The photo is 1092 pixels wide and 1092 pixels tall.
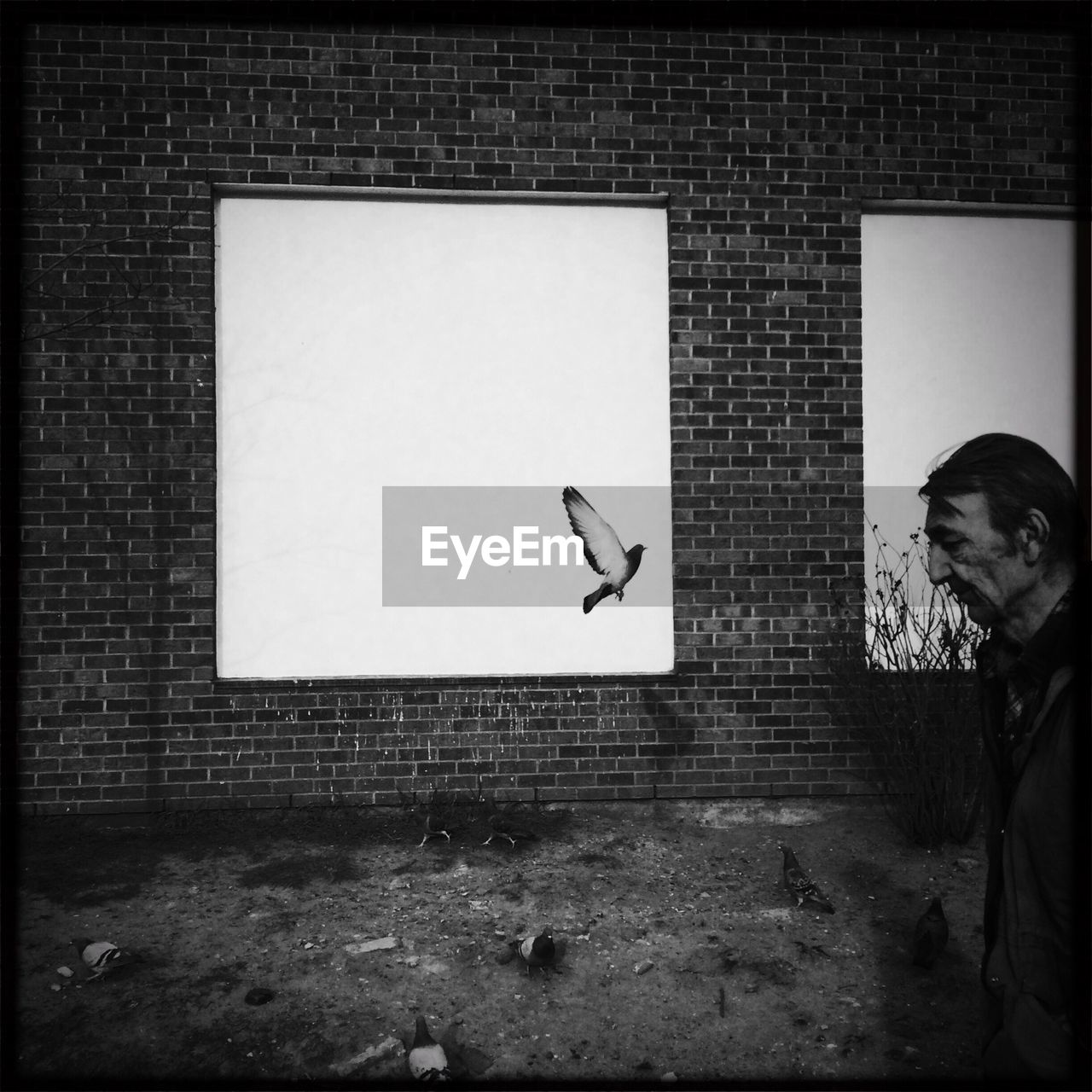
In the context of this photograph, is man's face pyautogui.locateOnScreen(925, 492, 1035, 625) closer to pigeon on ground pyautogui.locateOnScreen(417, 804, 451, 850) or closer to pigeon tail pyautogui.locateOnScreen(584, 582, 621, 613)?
pigeon tail pyautogui.locateOnScreen(584, 582, 621, 613)

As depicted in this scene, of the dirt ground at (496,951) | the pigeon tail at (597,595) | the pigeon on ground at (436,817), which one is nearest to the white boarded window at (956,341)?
the pigeon tail at (597,595)

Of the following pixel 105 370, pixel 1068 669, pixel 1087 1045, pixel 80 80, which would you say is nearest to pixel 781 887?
pixel 1087 1045

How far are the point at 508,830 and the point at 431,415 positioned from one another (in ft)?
8.66

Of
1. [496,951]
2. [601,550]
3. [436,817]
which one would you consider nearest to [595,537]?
[601,550]

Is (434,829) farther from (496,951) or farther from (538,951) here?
(538,951)

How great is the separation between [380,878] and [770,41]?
5714 millimetres

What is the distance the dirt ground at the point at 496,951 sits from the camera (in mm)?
2617

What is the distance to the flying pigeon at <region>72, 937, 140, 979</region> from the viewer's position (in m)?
2.97

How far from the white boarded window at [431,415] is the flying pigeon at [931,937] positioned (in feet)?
6.85

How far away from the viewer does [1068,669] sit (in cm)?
176

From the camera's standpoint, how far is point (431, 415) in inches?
184

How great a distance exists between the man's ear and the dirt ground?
201 cm

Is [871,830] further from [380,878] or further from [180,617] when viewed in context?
[180,617]

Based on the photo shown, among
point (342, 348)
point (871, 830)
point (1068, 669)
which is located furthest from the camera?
point (342, 348)
